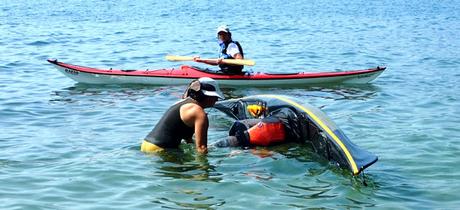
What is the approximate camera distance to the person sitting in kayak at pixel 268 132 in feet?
28.1

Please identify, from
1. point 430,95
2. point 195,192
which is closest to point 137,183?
point 195,192

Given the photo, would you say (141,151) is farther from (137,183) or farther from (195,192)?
(195,192)

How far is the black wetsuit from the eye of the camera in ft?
25.3

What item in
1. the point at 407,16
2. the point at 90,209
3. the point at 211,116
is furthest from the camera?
the point at 407,16

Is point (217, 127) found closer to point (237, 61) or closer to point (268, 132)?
point (268, 132)

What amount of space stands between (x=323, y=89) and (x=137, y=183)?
7418 millimetres

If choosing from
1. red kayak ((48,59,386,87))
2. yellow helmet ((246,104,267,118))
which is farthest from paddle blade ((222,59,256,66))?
yellow helmet ((246,104,267,118))

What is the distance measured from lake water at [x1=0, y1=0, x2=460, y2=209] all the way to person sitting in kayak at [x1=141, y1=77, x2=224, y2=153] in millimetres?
244

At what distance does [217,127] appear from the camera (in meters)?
10.4

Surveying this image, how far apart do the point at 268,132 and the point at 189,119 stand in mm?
1318

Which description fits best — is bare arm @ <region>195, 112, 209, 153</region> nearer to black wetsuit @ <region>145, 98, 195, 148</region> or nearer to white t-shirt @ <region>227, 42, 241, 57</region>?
black wetsuit @ <region>145, 98, 195, 148</region>

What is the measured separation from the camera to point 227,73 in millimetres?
14289

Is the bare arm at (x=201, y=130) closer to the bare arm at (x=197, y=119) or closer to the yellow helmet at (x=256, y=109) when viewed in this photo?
the bare arm at (x=197, y=119)

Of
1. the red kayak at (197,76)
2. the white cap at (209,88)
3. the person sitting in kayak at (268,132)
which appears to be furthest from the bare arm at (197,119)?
the red kayak at (197,76)
